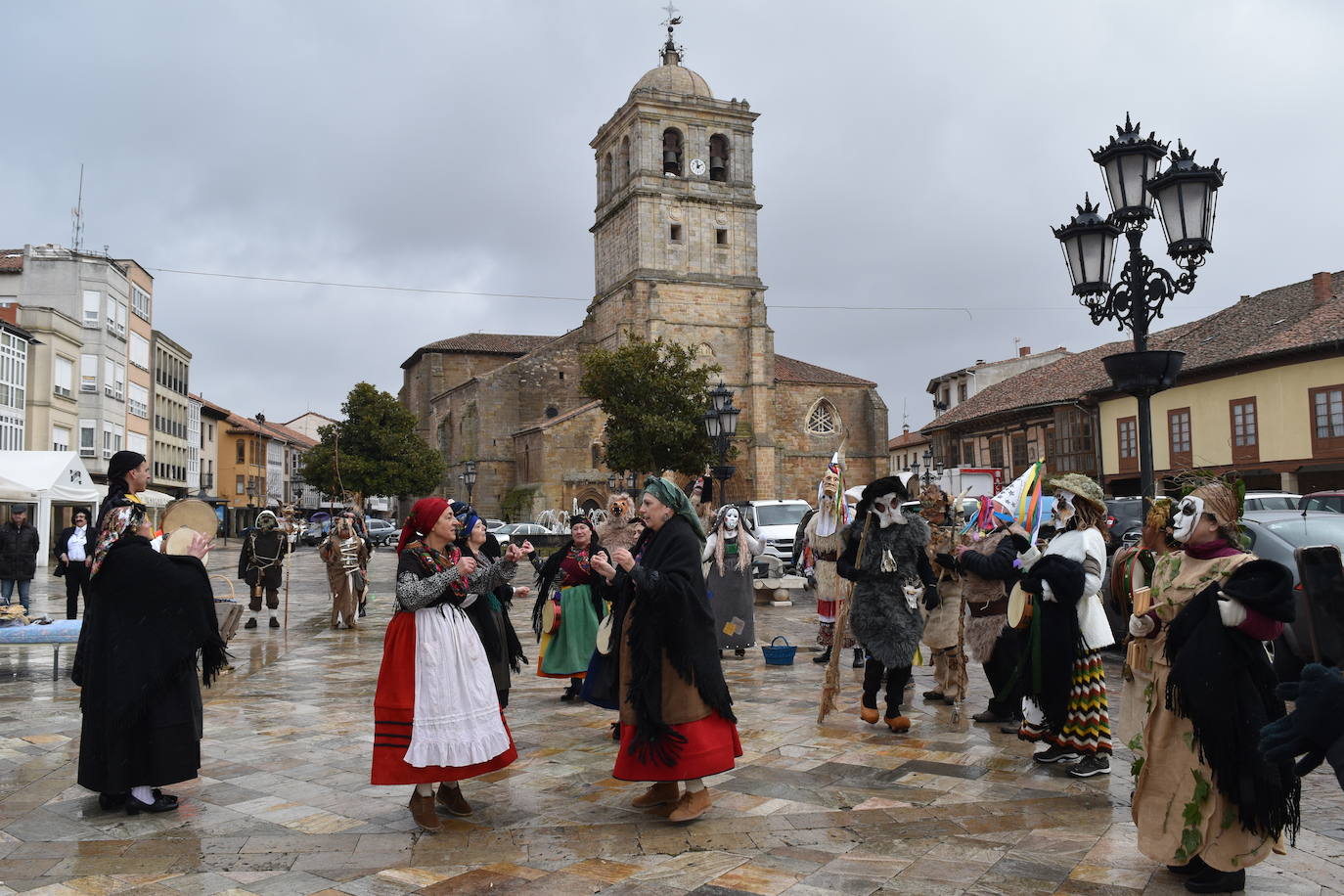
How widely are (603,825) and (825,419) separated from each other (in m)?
51.0

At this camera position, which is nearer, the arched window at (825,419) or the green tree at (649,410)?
the green tree at (649,410)

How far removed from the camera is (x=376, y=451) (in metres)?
51.7

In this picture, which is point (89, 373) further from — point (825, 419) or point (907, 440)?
point (907, 440)

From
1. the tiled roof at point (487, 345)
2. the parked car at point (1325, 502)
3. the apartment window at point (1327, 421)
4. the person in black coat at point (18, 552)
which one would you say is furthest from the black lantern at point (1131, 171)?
the tiled roof at point (487, 345)

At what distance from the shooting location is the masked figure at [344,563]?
14.2 metres

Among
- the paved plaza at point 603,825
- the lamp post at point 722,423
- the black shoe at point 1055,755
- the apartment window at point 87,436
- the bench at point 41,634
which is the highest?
the apartment window at point 87,436

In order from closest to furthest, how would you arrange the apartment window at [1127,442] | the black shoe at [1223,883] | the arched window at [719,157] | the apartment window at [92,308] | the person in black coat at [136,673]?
the black shoe at [1223,883]
the person in black coat at [136,673]
the apartment window at [1127,442]
the apartment window at [92,308]
the arched window at [719,157]

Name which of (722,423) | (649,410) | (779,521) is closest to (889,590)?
(722,423)

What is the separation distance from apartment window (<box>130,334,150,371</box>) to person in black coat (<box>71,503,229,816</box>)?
49092 mm

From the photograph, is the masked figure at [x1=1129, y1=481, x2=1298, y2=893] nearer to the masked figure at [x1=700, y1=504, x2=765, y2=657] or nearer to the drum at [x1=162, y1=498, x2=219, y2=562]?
the drum at [x1=162, y1=498, x2=219, y2=562]

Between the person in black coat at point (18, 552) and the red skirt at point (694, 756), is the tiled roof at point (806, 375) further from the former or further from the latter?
the red skirt at point (694, 756)

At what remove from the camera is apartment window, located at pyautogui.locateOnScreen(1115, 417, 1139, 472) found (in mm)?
34312

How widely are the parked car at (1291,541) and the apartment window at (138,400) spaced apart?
49696 millimetres

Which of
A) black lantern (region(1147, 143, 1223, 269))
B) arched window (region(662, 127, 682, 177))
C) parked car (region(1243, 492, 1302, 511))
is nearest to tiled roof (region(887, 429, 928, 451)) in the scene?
arched window (region(662, 127, 682, 177))
